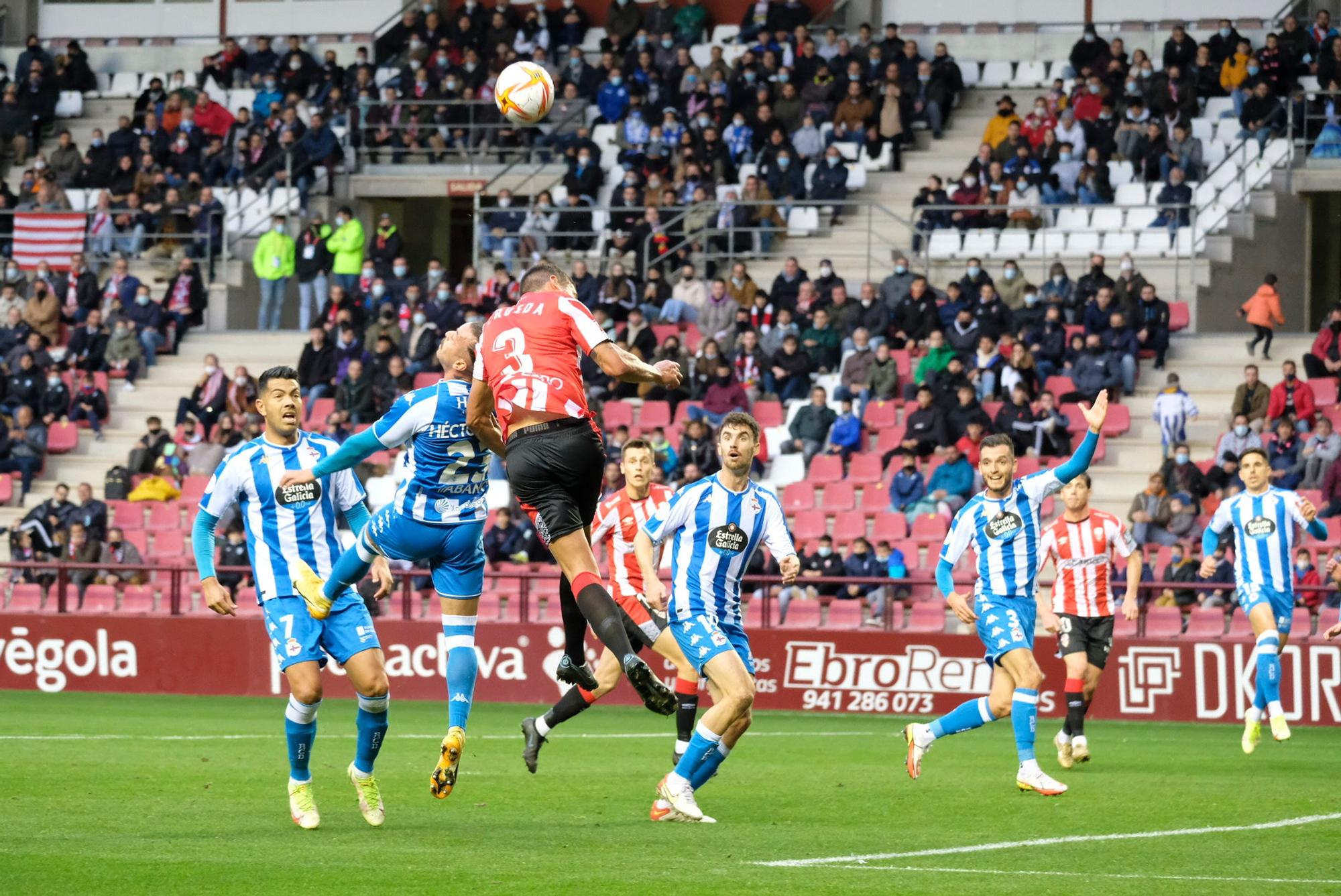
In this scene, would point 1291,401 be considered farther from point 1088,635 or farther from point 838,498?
point 1088,635

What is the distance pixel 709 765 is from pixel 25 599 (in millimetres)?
13651

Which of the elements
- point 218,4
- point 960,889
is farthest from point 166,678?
point 218,4

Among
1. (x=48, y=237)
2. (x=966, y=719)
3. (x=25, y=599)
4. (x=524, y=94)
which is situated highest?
(x=48, y=237)

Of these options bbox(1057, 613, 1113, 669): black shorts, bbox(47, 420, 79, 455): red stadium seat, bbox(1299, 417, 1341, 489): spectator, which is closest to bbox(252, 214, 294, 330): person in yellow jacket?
bbox(47, 420, 79, 455): red stadium seat

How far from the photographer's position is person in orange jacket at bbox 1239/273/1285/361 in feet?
80.8

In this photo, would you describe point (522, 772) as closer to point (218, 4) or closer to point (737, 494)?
point (737, 494)

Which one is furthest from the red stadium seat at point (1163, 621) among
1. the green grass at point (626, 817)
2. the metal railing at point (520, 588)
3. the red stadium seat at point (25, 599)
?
the red stadium seat at point (25, 599)

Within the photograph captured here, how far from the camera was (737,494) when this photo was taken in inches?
429

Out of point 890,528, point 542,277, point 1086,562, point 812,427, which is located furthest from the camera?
point 812,427

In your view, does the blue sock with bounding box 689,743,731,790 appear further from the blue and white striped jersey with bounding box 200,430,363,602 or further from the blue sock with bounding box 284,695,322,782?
the blue and white striped jersey with bounding box 200,430,363,602

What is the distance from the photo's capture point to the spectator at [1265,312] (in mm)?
24625

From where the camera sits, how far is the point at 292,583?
9.85m

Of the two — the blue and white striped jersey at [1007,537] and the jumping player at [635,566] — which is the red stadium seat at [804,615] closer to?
the jumping player at [635,566]

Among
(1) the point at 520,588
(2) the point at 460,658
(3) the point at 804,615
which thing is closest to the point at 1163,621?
(3) the point at 804,615
